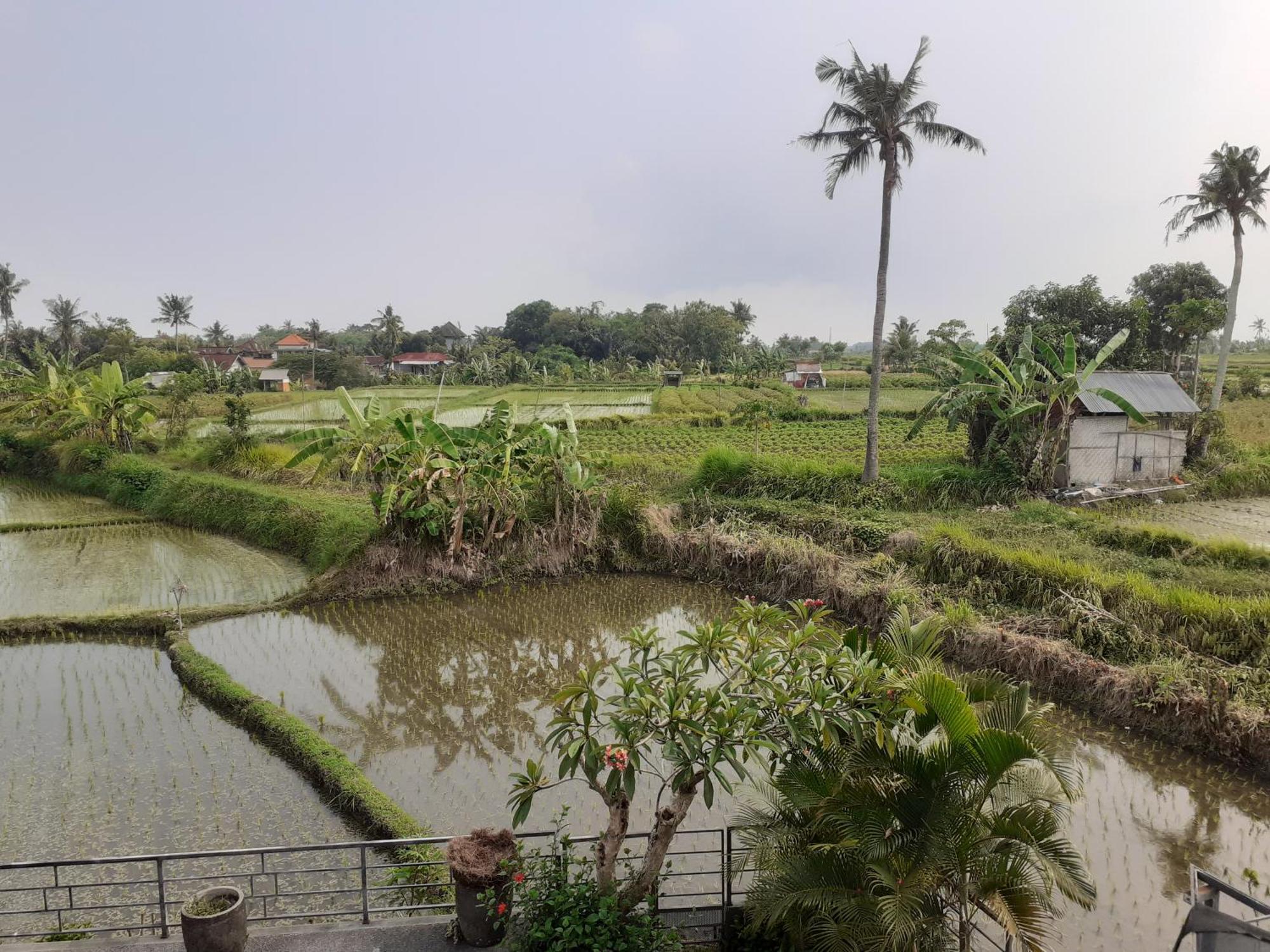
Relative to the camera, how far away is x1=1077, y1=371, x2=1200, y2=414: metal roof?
18.9 metres

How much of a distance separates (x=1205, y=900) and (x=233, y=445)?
74.9 ft

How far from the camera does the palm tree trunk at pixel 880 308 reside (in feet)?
56.3

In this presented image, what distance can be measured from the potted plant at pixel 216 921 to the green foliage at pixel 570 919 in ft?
5.27

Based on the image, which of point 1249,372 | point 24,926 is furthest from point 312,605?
point 1249,372

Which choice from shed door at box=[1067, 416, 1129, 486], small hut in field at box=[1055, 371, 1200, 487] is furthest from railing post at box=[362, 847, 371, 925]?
shed door at box=[1067, 416, 1129, 486]

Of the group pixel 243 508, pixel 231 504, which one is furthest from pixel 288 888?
pixel 231 504

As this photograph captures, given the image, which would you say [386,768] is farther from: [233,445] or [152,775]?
[233,445]

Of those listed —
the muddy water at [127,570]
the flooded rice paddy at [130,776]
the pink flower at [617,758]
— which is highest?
the pink flower at [617,758]

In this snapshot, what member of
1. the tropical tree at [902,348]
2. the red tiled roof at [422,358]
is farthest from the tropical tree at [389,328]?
the tropical tree at [902,348]

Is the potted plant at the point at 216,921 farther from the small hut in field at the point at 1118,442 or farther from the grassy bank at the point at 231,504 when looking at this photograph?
the small hut in field at the point at 1118,442

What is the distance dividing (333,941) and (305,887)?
133 cm

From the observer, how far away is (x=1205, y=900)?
14.5ft

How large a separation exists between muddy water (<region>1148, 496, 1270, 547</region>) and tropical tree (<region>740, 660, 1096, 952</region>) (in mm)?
11500

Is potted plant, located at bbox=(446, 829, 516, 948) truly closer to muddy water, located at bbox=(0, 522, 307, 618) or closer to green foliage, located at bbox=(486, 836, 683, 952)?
green foliage, located at bbox=(486, 836, 683, 952)
